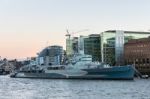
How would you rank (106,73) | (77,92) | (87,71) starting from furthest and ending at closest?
1. (87,71)
2. (106,73)
3. (77,92)

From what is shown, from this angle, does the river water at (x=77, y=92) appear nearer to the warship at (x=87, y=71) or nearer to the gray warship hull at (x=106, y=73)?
the gray warship hull at (x=106, y=73)

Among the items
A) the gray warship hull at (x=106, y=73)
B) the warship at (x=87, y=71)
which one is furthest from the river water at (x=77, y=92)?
the warship at (x=87, y=71)

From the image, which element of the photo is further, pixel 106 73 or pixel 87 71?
pixel 87 71

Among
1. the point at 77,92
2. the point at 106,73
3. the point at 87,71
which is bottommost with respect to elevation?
the point at 77,92

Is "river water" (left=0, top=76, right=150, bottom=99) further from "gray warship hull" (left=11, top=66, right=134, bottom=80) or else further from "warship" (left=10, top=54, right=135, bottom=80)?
"warship" (left=10, top=54, right=135, bottom=80)

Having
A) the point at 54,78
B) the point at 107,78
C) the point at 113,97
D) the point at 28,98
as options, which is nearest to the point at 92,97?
the point at 113,97

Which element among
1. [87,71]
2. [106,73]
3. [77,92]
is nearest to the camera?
[77,92]

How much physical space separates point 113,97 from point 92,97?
122 inches

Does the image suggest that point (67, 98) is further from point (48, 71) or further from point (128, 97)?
point (48, 71)

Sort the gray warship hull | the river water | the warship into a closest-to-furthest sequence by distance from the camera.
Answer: the river water
the gray warship hull
the warship

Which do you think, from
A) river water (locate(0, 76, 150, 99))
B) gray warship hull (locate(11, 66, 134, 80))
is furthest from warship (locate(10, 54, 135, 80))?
river water (locate(0, 76, 150, 99))

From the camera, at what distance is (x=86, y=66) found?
7072 inches

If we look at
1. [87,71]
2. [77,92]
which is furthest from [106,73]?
[77,92]

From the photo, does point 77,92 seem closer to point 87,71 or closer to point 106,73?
point 106,73
